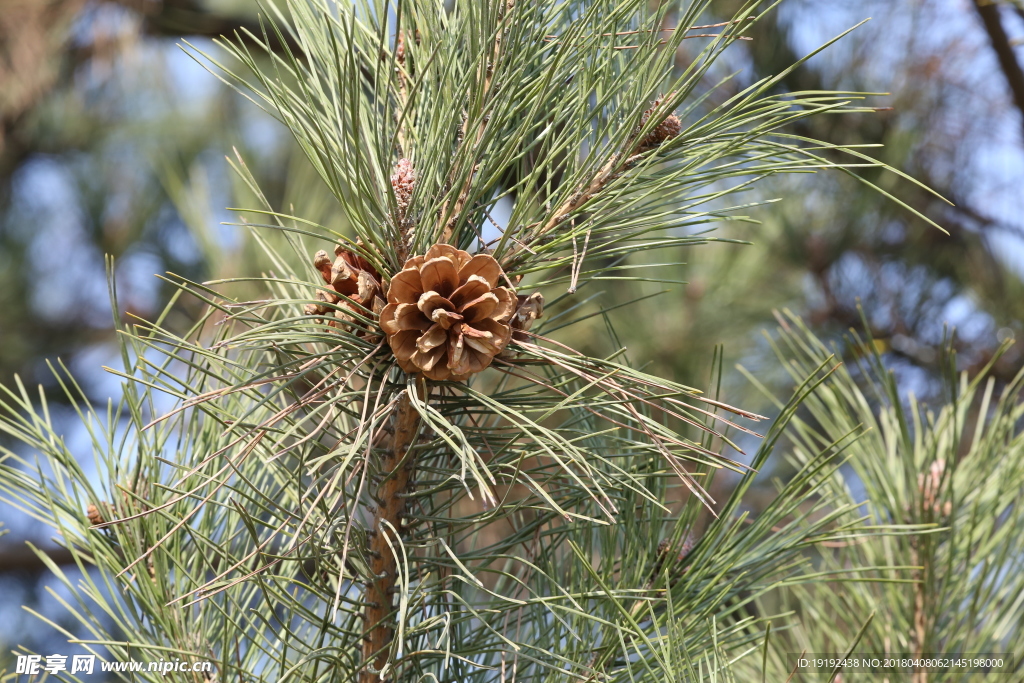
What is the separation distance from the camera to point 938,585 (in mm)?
756

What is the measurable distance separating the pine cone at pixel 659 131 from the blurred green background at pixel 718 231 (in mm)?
883

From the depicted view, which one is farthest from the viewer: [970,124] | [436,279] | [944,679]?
[970,124]

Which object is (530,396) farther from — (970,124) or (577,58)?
(970,124)

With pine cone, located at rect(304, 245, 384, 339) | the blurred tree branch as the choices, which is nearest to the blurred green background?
the blurred tree branch

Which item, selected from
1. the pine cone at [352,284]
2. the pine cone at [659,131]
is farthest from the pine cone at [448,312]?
the pine cone at [659,131]

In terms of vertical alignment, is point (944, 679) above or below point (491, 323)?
below

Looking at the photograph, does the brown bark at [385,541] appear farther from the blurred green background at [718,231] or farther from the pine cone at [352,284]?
the blurred green background at [718,231]

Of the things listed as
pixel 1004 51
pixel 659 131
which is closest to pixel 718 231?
pixel 1004 51

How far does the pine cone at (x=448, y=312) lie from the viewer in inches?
17.7

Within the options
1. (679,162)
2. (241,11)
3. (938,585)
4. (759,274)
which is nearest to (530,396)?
(679,162)

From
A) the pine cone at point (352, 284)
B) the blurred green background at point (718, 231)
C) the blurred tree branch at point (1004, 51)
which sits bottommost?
the pine cone at point (352, 284)

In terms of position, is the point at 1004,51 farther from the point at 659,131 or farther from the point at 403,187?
the point at 403,187

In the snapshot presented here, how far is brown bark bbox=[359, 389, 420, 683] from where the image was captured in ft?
1.67

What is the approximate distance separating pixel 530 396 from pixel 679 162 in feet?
0.66
